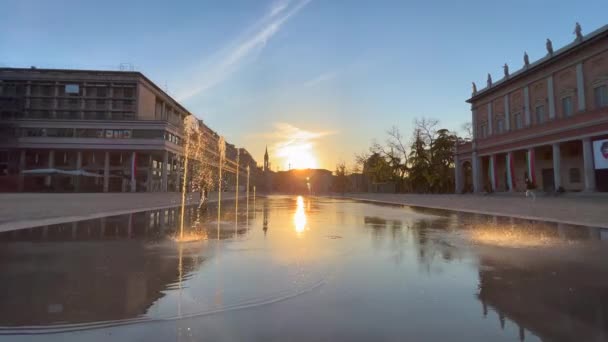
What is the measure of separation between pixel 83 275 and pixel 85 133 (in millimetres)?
72884

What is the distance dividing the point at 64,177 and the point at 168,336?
78642 mm

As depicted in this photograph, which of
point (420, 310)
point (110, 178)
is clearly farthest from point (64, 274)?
point (110, 178)

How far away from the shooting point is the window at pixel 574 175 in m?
36.9

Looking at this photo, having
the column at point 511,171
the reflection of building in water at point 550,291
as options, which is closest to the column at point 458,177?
the column at point 511,171

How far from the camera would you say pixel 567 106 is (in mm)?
37812

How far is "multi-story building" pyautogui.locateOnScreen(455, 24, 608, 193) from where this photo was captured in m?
31.3

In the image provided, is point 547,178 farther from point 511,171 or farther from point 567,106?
point 567,106

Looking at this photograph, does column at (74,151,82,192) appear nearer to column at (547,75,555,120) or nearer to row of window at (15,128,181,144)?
row of window at (15,128,181,144)

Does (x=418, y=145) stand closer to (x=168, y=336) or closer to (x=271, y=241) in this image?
(x=271, y=241)

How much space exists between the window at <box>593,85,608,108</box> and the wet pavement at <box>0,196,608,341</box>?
34.8m

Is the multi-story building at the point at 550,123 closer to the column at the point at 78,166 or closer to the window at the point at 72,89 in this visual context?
the column at the point at 78,166

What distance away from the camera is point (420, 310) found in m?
3.98

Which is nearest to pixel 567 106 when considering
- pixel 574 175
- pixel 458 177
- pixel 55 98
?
pixel 574 175

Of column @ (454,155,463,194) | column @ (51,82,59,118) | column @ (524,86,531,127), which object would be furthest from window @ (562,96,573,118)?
column @ (51,82,59,118)
